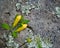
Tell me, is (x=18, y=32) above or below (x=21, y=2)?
below

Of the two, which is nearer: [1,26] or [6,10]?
[1,26]

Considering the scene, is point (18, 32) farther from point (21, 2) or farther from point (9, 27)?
point (21, 2)

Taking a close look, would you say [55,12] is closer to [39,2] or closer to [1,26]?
[39,2]

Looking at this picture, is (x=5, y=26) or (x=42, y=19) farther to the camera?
(x=42, y=19)

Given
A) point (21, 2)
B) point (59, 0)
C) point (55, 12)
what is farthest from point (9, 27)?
point (59, 0)

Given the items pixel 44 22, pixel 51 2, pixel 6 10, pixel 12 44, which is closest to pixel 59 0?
pixel 51 2

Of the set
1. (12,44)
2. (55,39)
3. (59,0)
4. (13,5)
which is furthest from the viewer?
(59,0)

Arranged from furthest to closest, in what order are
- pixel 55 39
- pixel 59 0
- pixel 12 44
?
pixel 59 0
pixel 55 39
pixel 12 44
